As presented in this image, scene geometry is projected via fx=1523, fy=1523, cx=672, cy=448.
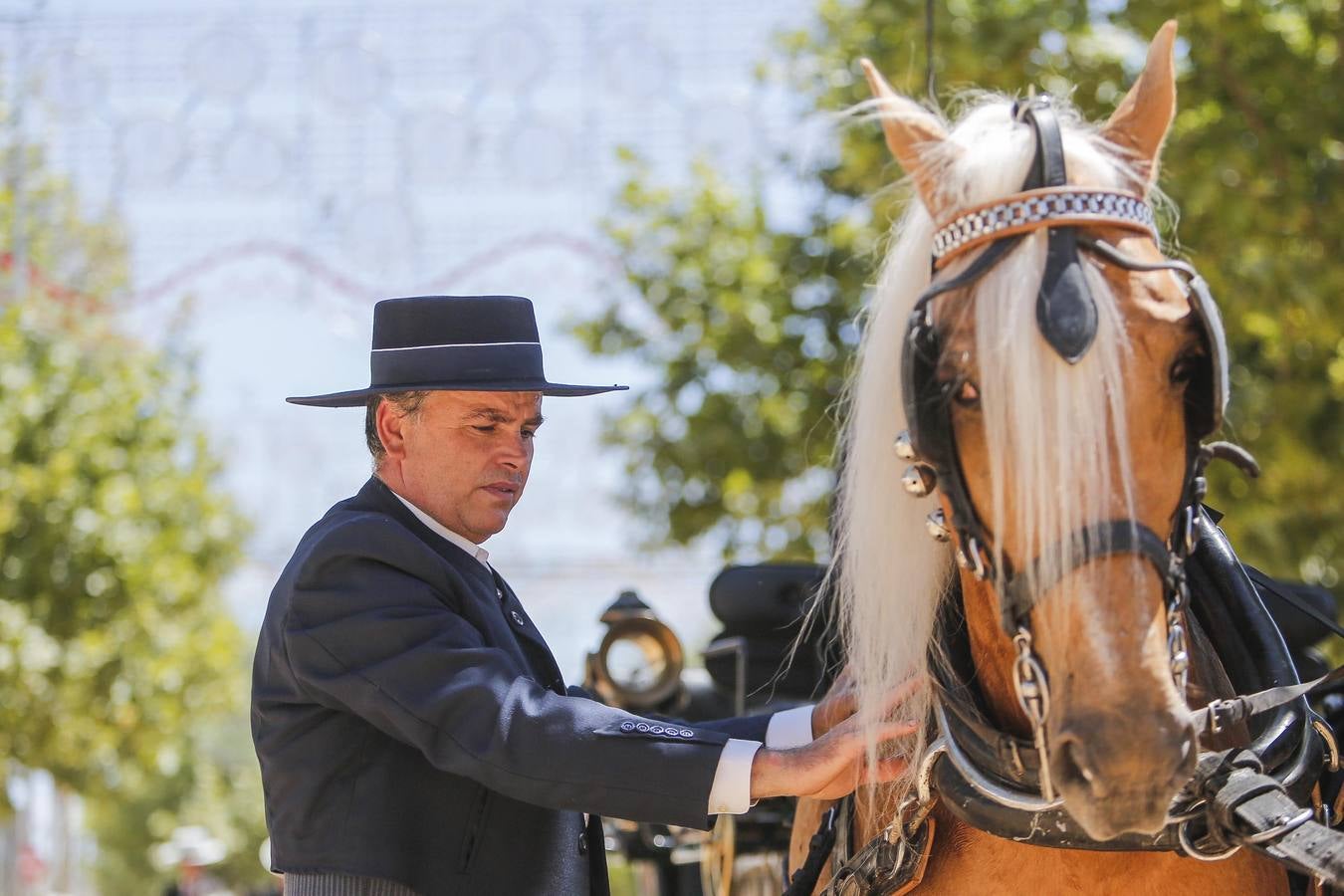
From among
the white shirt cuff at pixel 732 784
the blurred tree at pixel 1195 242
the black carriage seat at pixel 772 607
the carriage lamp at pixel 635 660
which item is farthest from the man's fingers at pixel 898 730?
the blurred tree at pixel 1195 242

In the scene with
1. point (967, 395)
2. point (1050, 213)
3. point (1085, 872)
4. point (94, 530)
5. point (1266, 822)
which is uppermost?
point (1050, 213)

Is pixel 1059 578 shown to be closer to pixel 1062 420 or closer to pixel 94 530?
pixel 1062 420

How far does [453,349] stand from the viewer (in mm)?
2605

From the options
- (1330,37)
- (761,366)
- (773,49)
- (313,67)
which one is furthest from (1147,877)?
(313,67)

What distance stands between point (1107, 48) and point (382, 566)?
19.4ft

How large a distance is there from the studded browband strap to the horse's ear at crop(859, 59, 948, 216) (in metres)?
0.14

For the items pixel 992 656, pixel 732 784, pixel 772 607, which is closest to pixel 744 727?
pixel 732 784

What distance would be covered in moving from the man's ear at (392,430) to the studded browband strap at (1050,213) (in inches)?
44.7

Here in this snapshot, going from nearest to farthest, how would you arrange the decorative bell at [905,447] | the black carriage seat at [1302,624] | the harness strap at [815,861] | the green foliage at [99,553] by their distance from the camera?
1. the decorative bell at [905,447]
2. the harness strap at [815,861]
3. the black carriage seat at [1302,624]
4. the green foliage at [99,553]

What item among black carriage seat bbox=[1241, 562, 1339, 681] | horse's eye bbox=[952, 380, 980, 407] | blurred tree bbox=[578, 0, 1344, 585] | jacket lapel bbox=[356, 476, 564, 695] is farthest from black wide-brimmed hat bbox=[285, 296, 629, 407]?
blurred tree bbox=[578, 0, 1344, 585]

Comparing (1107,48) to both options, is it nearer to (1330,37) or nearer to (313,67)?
(1330,37)

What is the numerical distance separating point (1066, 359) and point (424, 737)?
42.1 inches

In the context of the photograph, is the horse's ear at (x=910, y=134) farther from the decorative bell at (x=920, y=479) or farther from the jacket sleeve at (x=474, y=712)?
the jacket sleeve at (x=474, y=712)

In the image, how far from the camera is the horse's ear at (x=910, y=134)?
1999 mm
